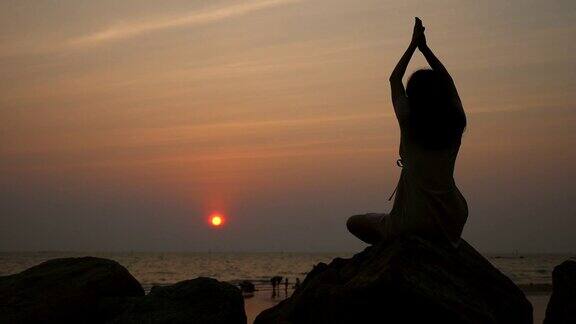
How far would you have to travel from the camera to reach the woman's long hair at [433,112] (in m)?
5.59

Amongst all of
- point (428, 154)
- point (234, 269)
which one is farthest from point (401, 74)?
point (234, 269)

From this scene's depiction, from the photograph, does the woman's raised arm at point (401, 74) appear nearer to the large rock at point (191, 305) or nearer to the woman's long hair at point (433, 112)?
the woman's long hair at point (433, 112)

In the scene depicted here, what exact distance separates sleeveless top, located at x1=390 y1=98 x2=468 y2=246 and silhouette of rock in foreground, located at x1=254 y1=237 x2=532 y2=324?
23cm

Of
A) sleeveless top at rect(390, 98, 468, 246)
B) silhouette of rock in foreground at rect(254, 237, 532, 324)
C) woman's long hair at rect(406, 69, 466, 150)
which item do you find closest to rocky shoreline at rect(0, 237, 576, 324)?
silhouette of rock in foreground at rect(254, 237, 532, 324)

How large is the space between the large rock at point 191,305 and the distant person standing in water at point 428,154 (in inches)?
78.0

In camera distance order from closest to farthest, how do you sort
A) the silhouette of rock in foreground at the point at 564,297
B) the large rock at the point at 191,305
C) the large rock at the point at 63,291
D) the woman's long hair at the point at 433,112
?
the woman's long hair at the point at 433,112 < the silhouette of rock in foreground at the point at 564,297 < the large rock at the point at 191,305 < the large rock at the point at 63,291

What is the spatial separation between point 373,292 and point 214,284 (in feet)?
7.93

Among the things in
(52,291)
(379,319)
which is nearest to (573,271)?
(379,319)

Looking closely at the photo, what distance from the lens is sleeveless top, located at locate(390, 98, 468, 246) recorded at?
5688 mm

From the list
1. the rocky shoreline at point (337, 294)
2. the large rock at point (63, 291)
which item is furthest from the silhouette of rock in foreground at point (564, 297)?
the large rock at point (63, 291)

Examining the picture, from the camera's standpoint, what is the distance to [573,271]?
628 centimetres

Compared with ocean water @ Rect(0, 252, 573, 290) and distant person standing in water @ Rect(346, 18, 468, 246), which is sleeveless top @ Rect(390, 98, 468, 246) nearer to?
distant person standing in water @ Rect(346, 18, 468, 246)

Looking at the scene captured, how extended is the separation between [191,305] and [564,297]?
374cm

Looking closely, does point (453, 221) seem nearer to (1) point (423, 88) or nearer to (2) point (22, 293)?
(1) point (423, 88)
